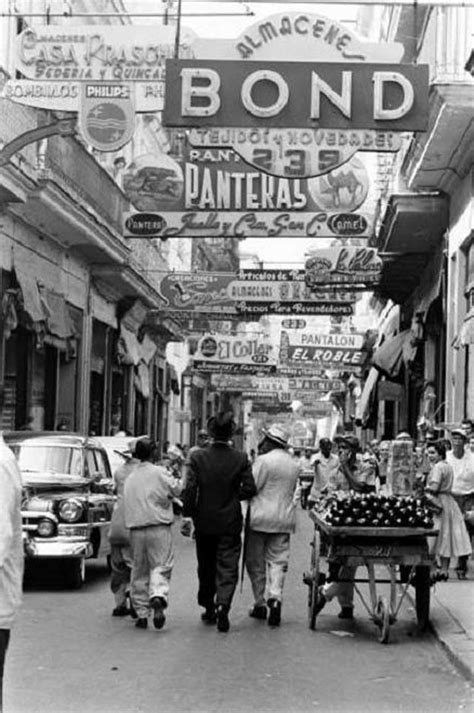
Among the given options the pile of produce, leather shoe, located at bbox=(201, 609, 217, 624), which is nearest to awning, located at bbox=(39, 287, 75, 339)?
leather shoe, located at bbox=(201, 609, 217, 624)

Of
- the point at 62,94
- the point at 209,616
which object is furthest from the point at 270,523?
the point at 62,94

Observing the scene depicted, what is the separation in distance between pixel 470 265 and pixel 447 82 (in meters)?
4.12

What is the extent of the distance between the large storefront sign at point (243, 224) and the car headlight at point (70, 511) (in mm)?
6262

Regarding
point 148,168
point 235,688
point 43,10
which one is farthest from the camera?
point 43,10

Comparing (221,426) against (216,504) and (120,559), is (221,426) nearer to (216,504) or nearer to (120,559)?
(216,504)

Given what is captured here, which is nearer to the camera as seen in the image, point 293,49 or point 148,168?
point 293,49

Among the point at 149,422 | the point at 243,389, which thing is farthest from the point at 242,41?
the point at 243,389

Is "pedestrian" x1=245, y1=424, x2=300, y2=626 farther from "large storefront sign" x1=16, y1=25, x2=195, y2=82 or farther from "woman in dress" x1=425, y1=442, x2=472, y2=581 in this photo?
"large storefront sign" x1=16, y1=25, x2=195, y2=82

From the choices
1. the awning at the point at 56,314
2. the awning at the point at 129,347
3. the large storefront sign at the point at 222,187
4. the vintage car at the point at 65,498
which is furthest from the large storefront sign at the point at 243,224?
the awning at the point at 129,347

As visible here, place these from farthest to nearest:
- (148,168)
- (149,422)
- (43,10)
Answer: (149,422) < (43,10) < (148,168)

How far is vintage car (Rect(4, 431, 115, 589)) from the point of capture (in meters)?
13.2

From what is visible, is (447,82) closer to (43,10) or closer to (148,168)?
(148,168)

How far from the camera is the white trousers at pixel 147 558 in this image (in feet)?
35.7

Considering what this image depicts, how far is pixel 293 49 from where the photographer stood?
12844 mm
